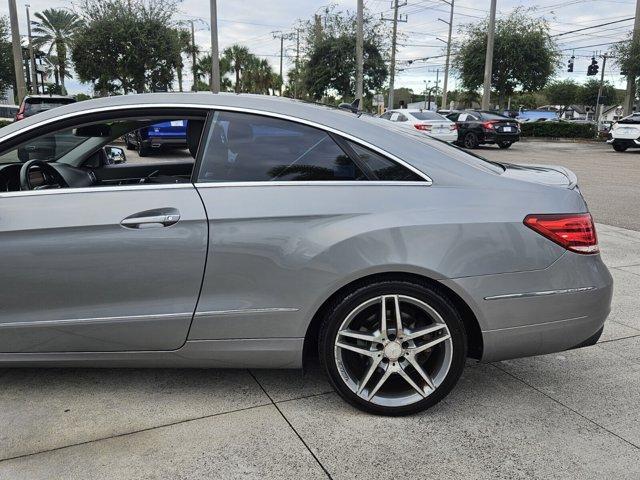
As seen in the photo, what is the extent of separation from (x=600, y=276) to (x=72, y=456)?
259cm

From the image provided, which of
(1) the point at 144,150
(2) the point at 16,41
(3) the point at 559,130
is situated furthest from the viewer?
(3) the point at 559,130

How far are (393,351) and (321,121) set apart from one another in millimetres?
1179

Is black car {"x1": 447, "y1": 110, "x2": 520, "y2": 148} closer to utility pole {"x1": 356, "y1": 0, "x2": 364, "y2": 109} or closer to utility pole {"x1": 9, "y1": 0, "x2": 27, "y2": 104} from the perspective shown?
utility pole {"x1": 356, "y1": 0, "x2": 364, "y2": 109}

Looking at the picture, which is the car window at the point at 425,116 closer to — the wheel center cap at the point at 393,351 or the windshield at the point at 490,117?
the windshield at the point at 490,117

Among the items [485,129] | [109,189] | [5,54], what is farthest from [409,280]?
[5,54]

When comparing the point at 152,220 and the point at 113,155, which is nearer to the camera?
the point at 152,220

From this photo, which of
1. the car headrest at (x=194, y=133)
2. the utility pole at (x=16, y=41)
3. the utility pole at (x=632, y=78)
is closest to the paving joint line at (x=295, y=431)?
the car headrest at (x=194, y=133)

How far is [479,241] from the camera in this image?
268 centimetres

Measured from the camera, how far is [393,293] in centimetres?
271

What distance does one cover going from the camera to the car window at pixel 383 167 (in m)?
2.79

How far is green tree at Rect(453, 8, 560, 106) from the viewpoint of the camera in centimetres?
3212

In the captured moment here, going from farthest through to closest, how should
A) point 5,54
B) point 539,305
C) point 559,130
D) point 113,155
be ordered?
point 5,54
point 559,130
point 113,155
point 539,305

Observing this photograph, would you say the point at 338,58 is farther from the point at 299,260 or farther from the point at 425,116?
the point at 299,260

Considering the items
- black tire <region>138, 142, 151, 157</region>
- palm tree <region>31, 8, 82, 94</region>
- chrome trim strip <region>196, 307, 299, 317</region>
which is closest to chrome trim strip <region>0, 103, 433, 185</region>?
chrome trim strip <region>196, 307, 299, 317</region>
